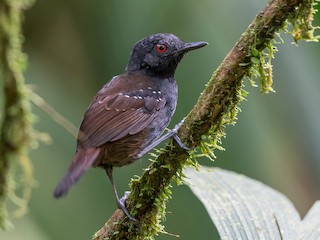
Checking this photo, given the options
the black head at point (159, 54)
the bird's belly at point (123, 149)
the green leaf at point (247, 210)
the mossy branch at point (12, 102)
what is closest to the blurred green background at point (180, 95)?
the black head at point (159, 54)

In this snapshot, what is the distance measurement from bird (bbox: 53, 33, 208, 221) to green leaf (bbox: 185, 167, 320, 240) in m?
0.38

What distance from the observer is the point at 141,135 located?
362cm

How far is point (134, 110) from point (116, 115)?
Answer: 17 centimetres

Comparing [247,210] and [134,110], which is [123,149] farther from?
[247,210]

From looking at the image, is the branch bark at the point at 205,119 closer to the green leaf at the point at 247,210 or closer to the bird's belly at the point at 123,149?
the green leaf at the point at 247,210

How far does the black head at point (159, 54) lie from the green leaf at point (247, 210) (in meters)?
1.27

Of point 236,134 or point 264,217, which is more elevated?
point 264,217

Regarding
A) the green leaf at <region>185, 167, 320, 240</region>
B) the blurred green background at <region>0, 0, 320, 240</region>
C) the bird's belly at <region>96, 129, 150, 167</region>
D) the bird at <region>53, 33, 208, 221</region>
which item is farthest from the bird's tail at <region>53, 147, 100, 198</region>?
the blurred green background at <region>0, 0, 320, 240</region>

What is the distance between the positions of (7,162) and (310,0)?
4.51 ft

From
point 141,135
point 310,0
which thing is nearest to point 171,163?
point 310,0

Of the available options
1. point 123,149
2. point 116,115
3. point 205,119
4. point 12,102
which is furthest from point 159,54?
point 12,102

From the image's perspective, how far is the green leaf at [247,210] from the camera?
237 centimetres

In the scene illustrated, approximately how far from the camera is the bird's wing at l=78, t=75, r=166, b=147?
10.7 feet

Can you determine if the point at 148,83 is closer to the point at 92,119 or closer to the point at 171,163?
the point at 92,119
